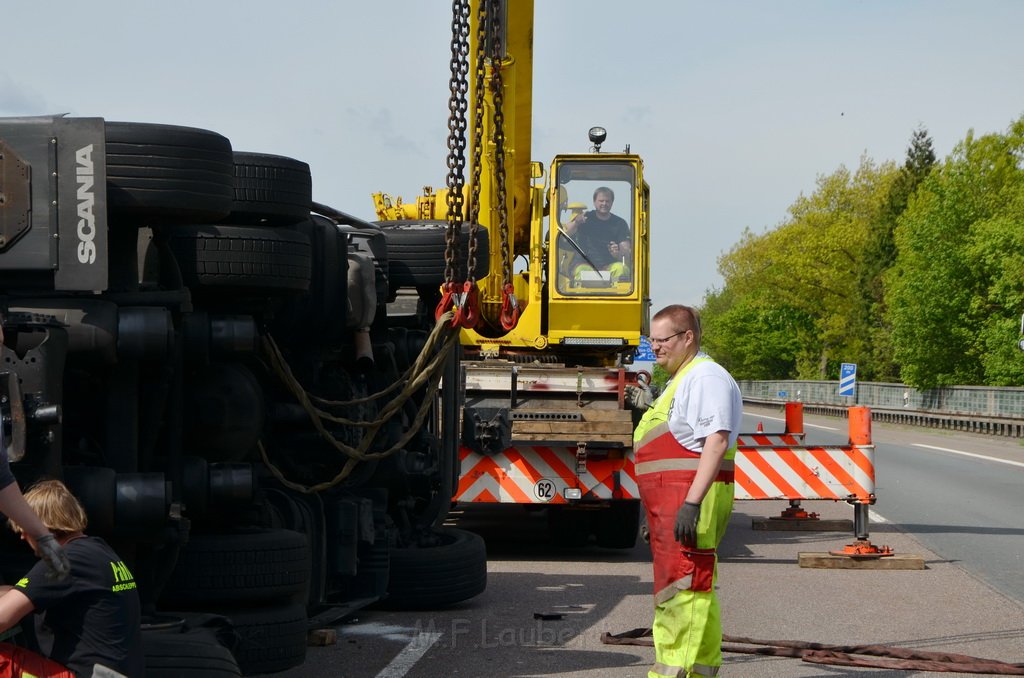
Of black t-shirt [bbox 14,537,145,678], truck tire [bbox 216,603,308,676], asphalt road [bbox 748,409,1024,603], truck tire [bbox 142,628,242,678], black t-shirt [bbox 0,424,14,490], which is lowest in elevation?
asphalt road [bbox 748,409,1024,603]

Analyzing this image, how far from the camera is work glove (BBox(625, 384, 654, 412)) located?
43.3ft

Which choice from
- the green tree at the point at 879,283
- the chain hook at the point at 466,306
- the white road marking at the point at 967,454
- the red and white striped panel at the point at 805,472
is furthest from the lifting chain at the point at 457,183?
the green tree at the point at 879,283

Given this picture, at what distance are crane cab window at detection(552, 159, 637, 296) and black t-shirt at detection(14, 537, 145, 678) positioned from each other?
10985 mm

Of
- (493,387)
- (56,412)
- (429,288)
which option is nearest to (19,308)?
(56,412)

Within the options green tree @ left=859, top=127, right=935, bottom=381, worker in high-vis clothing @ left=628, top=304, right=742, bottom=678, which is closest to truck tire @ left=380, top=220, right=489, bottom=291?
worker in high-vis clothing @ left=628, top=304, right=742, bottom=678

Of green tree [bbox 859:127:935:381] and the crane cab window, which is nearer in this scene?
the crane cab window

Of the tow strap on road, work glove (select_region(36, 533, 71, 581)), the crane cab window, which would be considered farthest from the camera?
the crane cab window

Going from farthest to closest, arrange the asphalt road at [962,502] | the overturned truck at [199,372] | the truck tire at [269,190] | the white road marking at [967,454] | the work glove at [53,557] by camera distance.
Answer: the white road marking at [967,454] → the asphalt road at [962,502] → the truck tire at [269,190] → the overturned truck at [199,372] → the work glove at [53,557]

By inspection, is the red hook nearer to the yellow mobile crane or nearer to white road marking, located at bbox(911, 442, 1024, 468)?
the yellow mobile crane

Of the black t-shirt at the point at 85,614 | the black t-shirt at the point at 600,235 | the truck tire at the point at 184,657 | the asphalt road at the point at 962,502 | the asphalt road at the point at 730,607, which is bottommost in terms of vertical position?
the asphalt road at the point at 962,502

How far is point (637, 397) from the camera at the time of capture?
13211mm

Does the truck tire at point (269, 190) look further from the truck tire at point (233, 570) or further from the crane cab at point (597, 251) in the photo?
the crane cab at point (597, 251)

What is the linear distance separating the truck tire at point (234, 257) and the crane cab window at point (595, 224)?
8685 mm

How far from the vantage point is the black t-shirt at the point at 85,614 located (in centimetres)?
473
